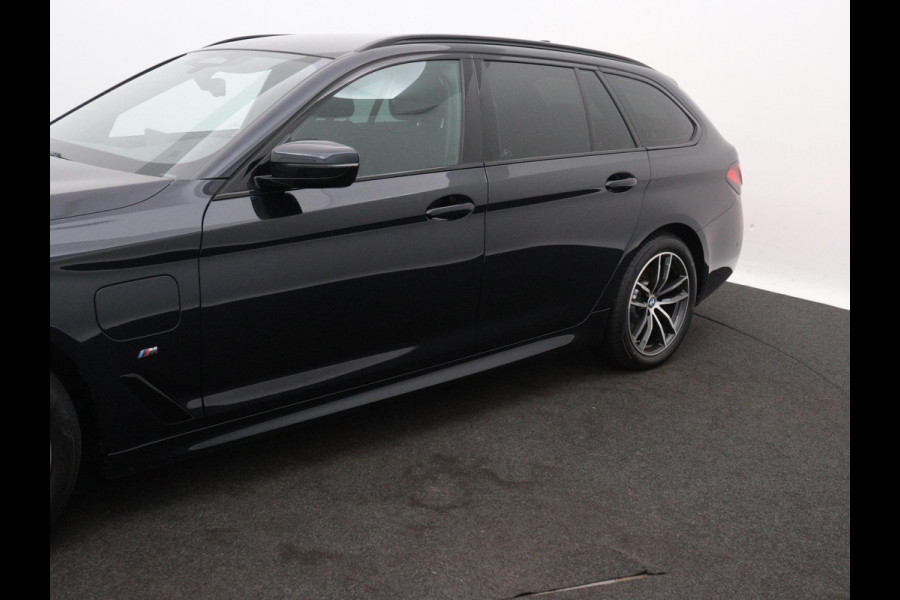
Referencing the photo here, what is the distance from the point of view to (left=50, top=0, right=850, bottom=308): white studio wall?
6.74 m

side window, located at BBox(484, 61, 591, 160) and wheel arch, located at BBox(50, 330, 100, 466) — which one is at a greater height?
side window, located at BBox(484, 61, 591, 160)

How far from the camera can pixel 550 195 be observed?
373cm

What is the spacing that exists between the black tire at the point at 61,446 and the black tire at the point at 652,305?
244 centimetres

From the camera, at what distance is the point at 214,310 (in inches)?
110

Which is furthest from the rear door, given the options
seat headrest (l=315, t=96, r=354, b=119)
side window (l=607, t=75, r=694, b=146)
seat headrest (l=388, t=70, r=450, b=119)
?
seat headrest (l=315, t=96, r=354, b=119)

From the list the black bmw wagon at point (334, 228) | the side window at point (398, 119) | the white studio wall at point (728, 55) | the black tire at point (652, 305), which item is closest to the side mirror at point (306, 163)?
the black bmw wagon at point (334, 228)

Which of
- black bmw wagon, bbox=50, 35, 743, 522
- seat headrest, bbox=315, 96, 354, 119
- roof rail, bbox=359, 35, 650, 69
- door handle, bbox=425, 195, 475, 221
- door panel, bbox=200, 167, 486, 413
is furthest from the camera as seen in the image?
roof rail, bbox=359, 35, 650, 69

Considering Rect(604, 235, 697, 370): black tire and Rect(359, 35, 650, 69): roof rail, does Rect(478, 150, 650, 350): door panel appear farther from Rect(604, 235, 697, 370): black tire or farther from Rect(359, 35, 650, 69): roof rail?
Rect(359, 35, 650, 69): roof rail

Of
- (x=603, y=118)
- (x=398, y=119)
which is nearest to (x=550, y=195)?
(x=603, y=118)

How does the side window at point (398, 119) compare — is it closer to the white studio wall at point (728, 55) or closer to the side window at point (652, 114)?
the side window at point (652, 114)

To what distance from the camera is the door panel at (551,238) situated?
11.7 ft

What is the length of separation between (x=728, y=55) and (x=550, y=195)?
14.0 ft

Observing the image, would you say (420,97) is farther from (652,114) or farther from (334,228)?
(652,114)

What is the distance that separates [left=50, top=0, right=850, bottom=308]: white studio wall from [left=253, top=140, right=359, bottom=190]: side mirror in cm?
451
